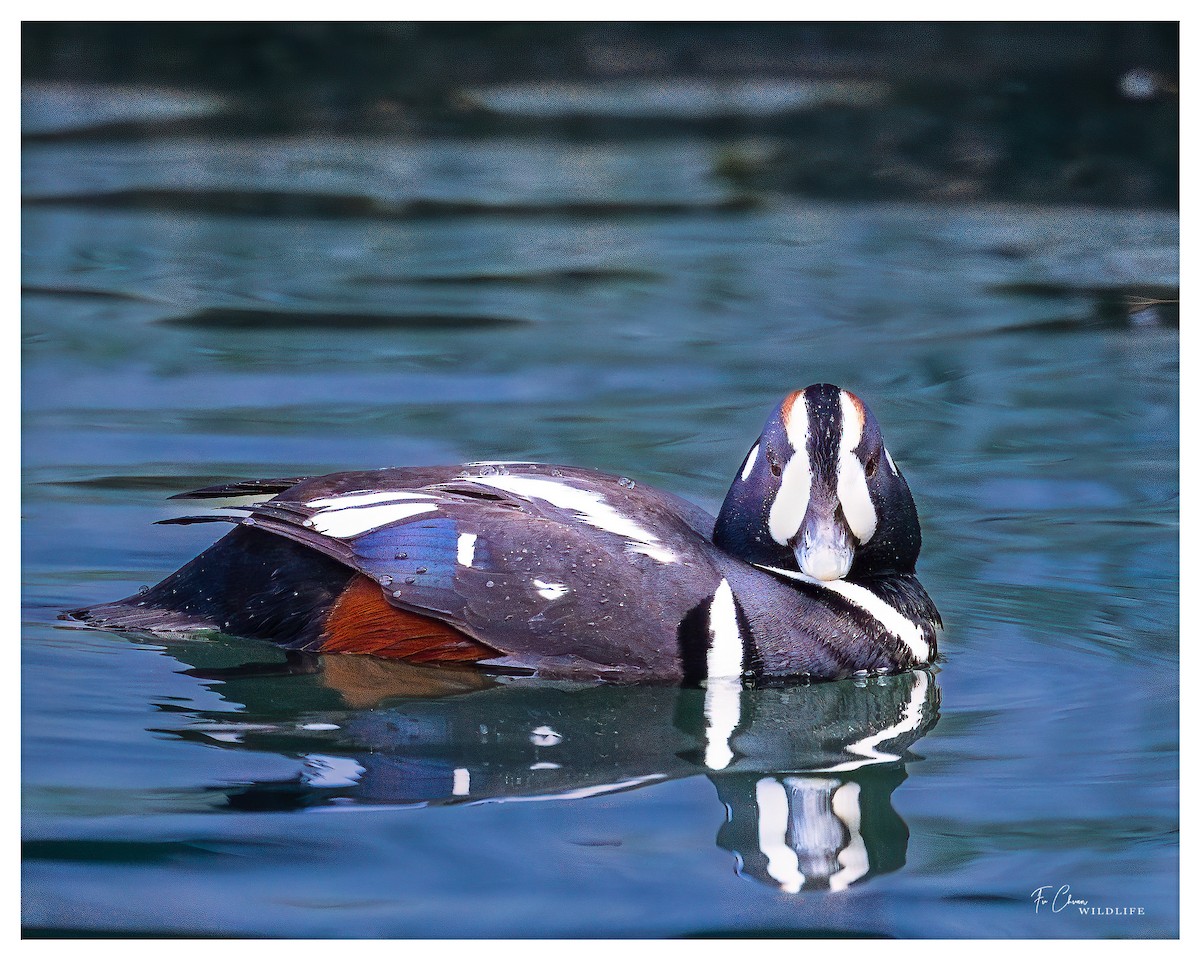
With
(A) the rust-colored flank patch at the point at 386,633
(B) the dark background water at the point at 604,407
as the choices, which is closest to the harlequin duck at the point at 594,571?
(A) the rust-colored flank patch at the point at 386,633

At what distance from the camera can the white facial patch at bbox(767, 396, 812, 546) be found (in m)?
5.61

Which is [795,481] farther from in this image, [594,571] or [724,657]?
[594,571]

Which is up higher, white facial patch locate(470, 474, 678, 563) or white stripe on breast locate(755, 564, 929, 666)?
white facial patch locate(470, 474, 678, 563)

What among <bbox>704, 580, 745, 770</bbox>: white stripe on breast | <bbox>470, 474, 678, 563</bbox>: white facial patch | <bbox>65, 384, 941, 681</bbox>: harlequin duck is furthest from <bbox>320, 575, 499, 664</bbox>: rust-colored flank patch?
<bbox>704, 580, 745, 770</bbox>: white stripe on breast

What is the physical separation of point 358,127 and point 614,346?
4.88 metres

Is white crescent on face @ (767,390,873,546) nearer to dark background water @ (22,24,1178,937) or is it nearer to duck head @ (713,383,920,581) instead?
duck head @ (713,383,920,581)

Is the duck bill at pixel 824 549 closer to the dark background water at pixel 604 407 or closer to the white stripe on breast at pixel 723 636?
the white stripe on breast at pixel 723 636

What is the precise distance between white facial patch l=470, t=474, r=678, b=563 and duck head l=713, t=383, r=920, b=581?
358mm

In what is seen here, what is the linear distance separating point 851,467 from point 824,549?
A: 11.5 inches

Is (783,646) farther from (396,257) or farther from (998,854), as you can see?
(396,257)

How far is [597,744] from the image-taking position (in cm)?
518

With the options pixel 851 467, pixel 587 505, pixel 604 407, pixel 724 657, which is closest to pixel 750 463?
pixel 851 467

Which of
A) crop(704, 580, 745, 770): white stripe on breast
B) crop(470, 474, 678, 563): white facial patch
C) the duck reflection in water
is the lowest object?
the duck reflection in water

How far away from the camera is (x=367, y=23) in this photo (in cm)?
1398
